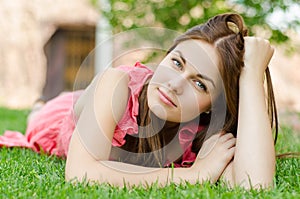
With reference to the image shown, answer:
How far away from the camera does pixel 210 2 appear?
14.2ft

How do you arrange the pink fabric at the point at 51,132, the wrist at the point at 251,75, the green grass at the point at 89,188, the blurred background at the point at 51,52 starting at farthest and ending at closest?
the blurred background at the point at 51,52, the pink fabric at the point at 51,132, the wrist at the point at 251,75, the green grass at the point at 89,188

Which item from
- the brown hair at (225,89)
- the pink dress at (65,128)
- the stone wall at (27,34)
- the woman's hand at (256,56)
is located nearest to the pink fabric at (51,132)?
the pink dress at (65,128)

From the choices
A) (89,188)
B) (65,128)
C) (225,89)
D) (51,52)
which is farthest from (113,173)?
(51,52)

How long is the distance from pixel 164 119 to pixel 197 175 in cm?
26

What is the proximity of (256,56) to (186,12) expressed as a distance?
2743 millimetres

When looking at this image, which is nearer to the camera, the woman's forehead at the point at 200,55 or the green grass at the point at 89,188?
the green grass at the point at 89,188

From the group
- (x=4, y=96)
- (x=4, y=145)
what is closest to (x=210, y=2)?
(x=4, y=145)

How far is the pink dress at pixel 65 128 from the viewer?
1791 mm

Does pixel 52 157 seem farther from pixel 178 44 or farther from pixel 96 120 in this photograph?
pixel 178 44

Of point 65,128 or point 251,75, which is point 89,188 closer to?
point 251,75

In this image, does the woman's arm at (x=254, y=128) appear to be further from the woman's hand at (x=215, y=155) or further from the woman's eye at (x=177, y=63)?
the woman's eye at (x=177, y=63)

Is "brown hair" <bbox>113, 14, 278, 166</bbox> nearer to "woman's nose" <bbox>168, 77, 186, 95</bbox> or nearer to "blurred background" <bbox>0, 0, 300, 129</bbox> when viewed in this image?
"woman's nose" <bbox>168, 77, 186, 95</bbox>

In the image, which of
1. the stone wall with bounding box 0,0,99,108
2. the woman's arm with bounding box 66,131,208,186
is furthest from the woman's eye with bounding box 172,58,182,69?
the stone wall with bounding box 0,0,99,108

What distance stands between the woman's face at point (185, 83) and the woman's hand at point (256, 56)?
121mm
